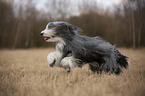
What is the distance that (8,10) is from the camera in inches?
538

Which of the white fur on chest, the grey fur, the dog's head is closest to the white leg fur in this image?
the grey fur

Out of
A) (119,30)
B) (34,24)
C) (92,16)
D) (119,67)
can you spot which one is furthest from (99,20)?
(119,67)

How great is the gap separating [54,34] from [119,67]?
1711 mm

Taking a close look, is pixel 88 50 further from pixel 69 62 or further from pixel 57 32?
pixel 57 32

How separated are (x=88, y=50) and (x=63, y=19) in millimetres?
9573

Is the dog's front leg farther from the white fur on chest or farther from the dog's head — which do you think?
the dog's head

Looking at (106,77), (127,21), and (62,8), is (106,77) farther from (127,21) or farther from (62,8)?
(62,8)

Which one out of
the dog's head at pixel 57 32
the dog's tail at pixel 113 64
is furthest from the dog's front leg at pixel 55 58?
the dog's tail at pixel 113 64

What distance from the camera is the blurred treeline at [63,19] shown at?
11.0 m

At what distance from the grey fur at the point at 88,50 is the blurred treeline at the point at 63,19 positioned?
8185 mm

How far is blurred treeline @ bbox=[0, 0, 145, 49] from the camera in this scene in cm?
1098

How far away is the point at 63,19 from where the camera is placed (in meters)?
11.8

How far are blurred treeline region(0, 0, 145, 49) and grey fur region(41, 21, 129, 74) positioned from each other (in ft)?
26.9

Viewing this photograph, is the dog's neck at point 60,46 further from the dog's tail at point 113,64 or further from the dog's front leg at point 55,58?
the dog's tail at point 113,64
